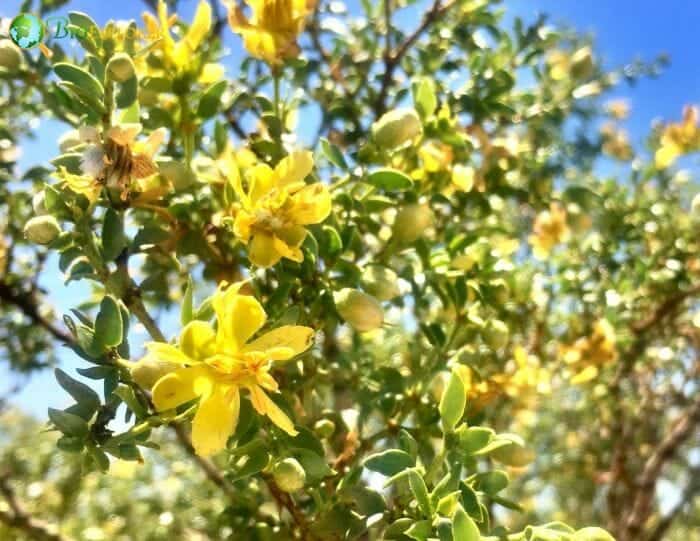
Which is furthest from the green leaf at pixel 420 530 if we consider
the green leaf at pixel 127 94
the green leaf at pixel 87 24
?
the green leaf at pixel 87 24

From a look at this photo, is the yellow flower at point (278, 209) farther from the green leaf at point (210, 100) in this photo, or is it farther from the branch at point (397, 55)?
the branch at point (397, 55)

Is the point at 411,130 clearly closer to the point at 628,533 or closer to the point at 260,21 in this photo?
the point at 260,21

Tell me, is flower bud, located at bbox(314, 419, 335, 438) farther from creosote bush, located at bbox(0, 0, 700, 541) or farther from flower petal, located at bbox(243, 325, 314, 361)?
flower petal, located at bbox(243, 325, 314, 361)

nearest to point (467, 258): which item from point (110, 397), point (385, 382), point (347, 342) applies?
point (385, 382)

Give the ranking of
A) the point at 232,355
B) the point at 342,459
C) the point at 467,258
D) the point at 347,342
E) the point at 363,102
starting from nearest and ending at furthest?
1. the point at 232,355
2. the point at 342,459
3. the point at 467,258
4. the point at 363,102
5. the point at 347,342

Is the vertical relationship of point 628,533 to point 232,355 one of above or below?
below

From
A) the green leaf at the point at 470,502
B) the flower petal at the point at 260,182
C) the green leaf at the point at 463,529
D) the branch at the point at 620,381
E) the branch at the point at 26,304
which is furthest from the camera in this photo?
the branch at the point at 620,381

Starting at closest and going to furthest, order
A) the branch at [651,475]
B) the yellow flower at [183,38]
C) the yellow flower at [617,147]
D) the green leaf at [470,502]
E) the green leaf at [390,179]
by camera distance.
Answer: the green leaf at [470,502] → the green leaf at [390,179] → the yellow flower at [183,38] → the branch at [651,475] → the yellow flower at [617,147]
